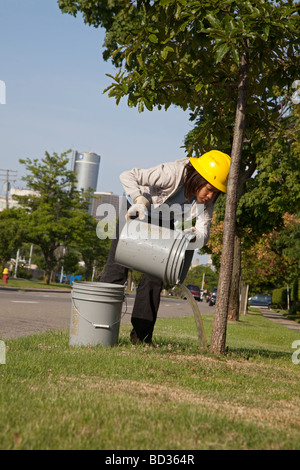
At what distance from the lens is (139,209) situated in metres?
5.00

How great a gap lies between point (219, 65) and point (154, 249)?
2515 mm

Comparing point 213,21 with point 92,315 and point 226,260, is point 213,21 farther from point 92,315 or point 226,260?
point 92,315

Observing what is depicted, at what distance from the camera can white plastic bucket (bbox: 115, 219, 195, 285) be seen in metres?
4.96

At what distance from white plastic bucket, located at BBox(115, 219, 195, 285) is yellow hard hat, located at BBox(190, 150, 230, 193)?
713 millimetres

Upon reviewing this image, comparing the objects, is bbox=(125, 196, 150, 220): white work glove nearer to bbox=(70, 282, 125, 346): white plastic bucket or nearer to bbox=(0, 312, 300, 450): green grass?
bbox=(70, 282, 125, 346): white plastic bucket

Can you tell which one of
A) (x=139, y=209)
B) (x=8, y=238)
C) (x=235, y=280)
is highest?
(x=8, y=238)

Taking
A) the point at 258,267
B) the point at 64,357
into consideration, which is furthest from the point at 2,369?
→ the point at 258,267

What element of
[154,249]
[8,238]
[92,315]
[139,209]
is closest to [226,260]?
[154,249]

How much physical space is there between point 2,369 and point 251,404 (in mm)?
1718

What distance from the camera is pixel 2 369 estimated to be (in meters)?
3.85

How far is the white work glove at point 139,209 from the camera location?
498cm

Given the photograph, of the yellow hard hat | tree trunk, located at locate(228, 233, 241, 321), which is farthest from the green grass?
tree trunk, located at locate(228, 233, 241, 321)

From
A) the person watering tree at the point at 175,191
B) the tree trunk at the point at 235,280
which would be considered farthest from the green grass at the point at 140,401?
the tree trunk at the point at 235,280
